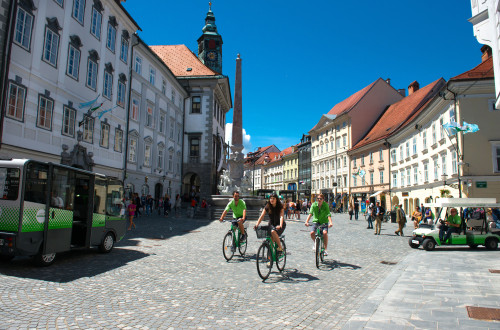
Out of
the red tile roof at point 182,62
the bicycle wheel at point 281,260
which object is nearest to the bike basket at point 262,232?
the bicycle wheel at point 281,260

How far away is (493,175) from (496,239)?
1271cm

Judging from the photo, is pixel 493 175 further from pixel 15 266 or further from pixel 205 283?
pixel 15 266

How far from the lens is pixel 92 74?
2241cm

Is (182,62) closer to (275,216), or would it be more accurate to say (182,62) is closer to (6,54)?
(6,54)

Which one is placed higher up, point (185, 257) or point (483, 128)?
point (483, 128)

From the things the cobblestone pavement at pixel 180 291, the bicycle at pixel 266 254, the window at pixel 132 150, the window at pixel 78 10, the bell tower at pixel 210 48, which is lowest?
the cobblestone pavement at pixel 180 291

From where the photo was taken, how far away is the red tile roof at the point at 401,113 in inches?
1603

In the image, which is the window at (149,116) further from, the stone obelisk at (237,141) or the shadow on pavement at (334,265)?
the shadow on pavement at (334,265)

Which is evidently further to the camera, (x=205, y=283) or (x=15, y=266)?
(x=15, y=266)

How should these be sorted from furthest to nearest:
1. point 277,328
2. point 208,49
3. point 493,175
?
1. point 208,49
2. point 493,175
3. point 277,328

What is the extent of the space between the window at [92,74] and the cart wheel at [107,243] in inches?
564

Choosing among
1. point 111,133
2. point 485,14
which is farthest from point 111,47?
point 485,14

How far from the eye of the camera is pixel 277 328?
4.69 metres

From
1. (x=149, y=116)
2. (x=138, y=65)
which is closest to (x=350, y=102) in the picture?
(x=149, y=116)
